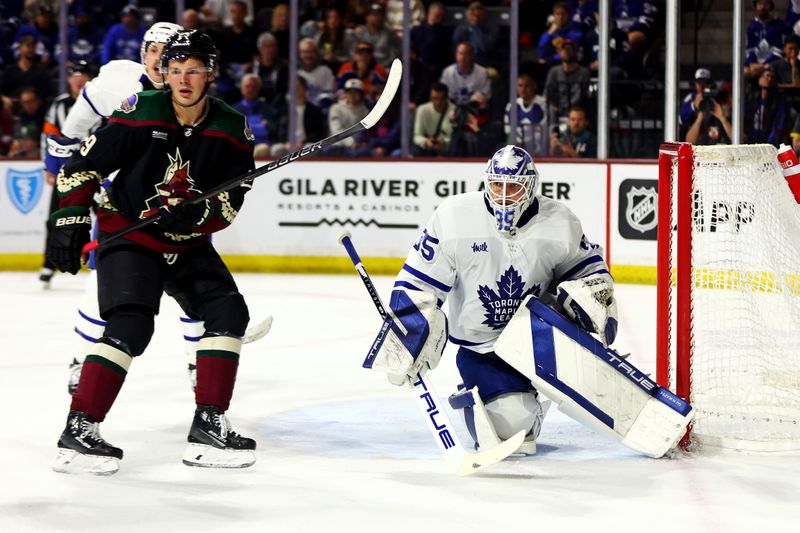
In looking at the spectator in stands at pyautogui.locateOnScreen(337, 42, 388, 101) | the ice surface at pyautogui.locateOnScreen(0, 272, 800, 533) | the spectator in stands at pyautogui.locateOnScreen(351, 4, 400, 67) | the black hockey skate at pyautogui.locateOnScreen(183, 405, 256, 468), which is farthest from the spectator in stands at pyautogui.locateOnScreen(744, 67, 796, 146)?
the black hockey skate at pyautogui.locateOnScreen(183, 405, 256, 468)

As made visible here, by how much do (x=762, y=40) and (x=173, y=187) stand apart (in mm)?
4835

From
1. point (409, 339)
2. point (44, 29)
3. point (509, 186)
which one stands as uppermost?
point (44, 29)

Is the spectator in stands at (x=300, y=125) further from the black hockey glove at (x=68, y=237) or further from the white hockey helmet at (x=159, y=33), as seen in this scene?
the black hockey glove at (x=68, y=237)

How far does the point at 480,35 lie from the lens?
813 centimetres

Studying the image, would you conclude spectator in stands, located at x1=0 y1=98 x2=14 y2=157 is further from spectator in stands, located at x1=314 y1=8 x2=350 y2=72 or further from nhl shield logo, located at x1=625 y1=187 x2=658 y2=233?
nhl shield logo, located at x1=625 y1=187 x2=658 y2=233

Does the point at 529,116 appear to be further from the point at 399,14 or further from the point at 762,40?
the point at 762,40

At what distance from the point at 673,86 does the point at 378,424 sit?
4.11 m

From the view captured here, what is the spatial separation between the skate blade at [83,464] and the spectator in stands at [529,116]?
5.02m

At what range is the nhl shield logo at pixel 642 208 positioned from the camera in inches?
286

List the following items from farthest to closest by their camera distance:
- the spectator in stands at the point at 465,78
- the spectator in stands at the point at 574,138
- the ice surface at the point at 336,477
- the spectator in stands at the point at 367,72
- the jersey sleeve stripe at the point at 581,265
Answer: the spectator in stands at the point at 367,72
the spectator in stands at the point at 465,78
the spectator in stands at the point at 574,138
the jersey sleeve stripe at the point at 581,265
the ice surface at the point at 336,477

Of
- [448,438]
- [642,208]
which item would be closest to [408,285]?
[448,438]

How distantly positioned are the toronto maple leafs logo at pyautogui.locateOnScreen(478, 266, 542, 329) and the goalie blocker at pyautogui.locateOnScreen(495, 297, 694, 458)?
0.11 m

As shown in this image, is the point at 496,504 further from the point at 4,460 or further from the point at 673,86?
the point at 673,86

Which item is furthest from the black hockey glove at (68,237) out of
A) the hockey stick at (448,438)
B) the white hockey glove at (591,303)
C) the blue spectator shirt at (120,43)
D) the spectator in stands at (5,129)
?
the blue spectator shirt at (120,43)
